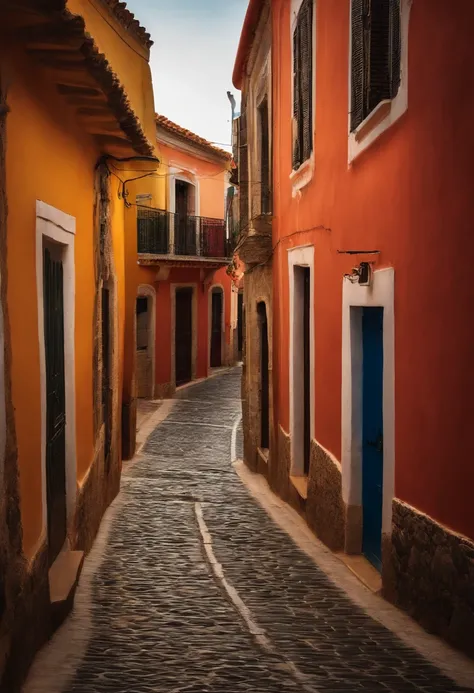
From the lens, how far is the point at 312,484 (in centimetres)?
913

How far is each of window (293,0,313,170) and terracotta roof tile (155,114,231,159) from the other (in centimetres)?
1507

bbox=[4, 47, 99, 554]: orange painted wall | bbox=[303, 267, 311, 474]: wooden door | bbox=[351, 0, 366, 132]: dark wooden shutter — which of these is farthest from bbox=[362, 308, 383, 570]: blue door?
bbox=[303, 267, 311, 474]: wooden door

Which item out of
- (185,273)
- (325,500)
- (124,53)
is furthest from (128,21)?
(185,273)

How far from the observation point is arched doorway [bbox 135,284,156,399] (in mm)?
24109

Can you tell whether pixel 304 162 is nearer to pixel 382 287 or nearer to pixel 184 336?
pixel 382 287

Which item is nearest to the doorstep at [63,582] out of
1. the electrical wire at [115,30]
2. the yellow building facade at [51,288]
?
the yellow building facade at [51,288]

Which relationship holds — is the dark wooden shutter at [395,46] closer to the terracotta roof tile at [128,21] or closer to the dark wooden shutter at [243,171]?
the terracotta roof tile at [128,21]

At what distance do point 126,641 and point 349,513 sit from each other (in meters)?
2.96

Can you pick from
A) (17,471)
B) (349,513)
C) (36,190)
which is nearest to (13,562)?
(17,471)

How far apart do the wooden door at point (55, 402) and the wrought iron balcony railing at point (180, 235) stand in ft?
58.8

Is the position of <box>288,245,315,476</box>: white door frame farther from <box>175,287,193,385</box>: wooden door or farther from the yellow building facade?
<box>175,287,193,385</box>: wooden door

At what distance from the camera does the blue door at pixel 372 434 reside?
289 inches

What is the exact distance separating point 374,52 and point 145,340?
18624 millimetres

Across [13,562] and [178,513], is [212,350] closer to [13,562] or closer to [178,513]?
[178,513]
